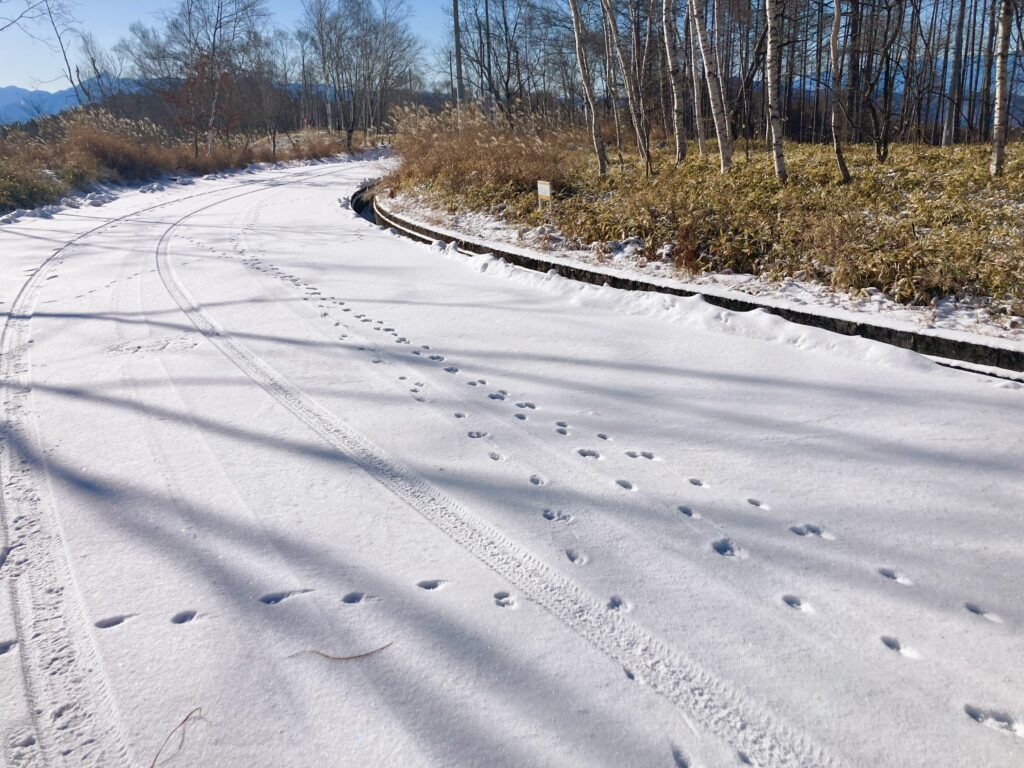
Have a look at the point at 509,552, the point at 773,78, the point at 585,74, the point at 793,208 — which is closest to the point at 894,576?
the point at 509,552

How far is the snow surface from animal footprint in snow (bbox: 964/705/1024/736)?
123 inches

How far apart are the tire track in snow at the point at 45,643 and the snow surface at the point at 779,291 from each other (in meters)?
4.97

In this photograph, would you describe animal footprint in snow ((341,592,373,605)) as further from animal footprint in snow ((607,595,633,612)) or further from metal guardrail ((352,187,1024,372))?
metal guardrail ((352,187,1024,372))

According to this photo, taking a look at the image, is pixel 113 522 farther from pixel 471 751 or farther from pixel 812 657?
pixel 812 657

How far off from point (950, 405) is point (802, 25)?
24771mm

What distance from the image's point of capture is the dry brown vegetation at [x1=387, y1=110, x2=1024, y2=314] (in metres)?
5.22

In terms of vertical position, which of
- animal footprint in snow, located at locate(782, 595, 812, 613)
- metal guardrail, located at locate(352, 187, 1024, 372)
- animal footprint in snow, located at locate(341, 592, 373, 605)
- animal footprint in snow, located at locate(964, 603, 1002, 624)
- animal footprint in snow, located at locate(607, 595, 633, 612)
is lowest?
animal footprint in snow, located at locate(964, 603, 1002, 624)

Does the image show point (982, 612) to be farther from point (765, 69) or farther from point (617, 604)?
point (765, 69)

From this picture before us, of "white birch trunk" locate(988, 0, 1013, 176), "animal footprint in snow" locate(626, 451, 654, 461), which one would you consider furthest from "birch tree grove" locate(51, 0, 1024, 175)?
"animal footprint in snow" locate(626, 451, 654, 461)

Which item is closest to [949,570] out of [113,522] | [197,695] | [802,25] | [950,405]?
[950,405]

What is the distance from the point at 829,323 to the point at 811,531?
2.77 metres

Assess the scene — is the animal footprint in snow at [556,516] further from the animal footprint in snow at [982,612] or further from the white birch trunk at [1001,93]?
the white birch trunk at [1001,93]

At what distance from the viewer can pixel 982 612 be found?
6.75ft

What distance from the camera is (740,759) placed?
1.60 m
